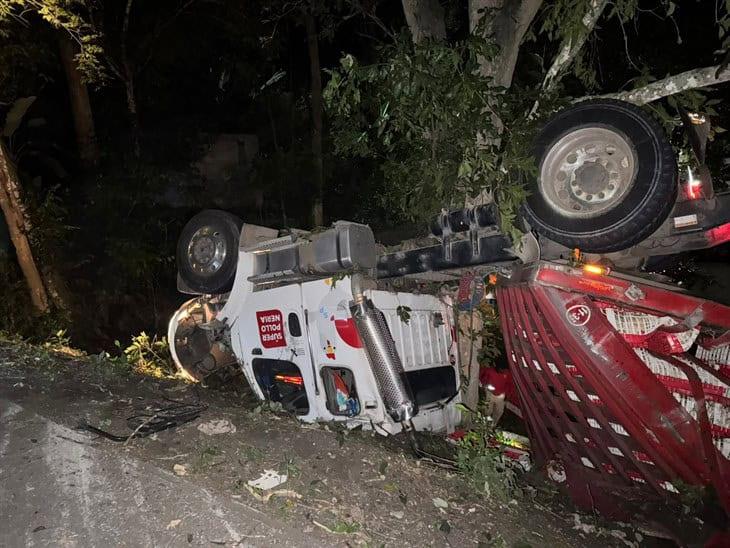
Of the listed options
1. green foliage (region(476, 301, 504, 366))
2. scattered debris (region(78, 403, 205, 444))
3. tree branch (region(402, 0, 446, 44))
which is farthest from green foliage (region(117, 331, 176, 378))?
tree branch (region(402, 0, 446, 44))

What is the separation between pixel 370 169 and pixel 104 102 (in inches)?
293

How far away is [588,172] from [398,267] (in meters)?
1.66

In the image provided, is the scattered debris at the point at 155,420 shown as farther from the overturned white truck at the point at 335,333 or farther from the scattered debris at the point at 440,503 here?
the scattered debris at the point at 440,503

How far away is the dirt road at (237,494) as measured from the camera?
8.39ft

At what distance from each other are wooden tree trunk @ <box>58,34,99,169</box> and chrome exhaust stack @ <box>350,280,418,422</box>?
32.1 ft

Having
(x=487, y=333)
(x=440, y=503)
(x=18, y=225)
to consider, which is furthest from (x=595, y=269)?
(x=18, y=225)

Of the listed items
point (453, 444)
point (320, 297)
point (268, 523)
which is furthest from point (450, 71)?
point (268, 523)

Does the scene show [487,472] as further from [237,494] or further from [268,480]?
[237,494]

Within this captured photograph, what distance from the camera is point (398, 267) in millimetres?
4133

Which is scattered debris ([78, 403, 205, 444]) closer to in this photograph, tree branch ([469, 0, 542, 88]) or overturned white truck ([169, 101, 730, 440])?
overturned white truck ([169, 101, 730, 440])

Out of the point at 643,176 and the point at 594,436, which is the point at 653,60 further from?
the point at 594,436

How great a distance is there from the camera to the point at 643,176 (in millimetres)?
2799

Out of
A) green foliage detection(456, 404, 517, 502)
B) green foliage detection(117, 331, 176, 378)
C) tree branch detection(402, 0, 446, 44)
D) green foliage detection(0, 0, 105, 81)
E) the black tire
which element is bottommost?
green foliage detection(456, 404, 517, 502)

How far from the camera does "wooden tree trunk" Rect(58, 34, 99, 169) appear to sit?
10586 millimetres
